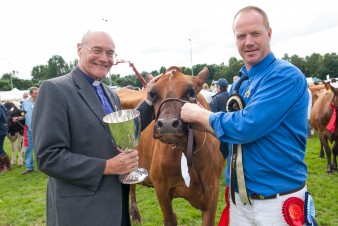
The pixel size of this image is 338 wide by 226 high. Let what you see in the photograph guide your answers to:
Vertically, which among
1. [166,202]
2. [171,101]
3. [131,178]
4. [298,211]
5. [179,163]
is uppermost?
[171,101]

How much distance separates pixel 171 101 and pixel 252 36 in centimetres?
90

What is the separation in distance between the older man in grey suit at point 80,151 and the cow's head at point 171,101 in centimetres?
39

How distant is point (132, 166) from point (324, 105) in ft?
24.5

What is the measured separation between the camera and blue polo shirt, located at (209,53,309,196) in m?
1.82

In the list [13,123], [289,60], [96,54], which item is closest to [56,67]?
[289,60]

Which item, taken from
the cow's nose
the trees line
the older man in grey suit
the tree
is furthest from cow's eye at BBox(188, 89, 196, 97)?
the tree

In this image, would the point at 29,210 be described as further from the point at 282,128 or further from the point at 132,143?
the point at 282,128

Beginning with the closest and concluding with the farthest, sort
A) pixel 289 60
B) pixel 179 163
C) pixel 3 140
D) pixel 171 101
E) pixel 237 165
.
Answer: pixel 237 165
pixel 171 101
pixel 179 163
pixel 3 140
pixel 289 60

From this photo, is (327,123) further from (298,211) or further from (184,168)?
(298,211)

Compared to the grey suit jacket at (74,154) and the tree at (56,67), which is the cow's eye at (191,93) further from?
the tree at (56,67)

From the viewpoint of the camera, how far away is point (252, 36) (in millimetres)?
2045

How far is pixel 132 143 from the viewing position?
6.71 feet

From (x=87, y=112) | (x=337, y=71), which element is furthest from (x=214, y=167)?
(x=337, y=71)

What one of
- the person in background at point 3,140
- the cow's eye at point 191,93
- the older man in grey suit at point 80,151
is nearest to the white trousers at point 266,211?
the older man in grey suit at point 80,151
